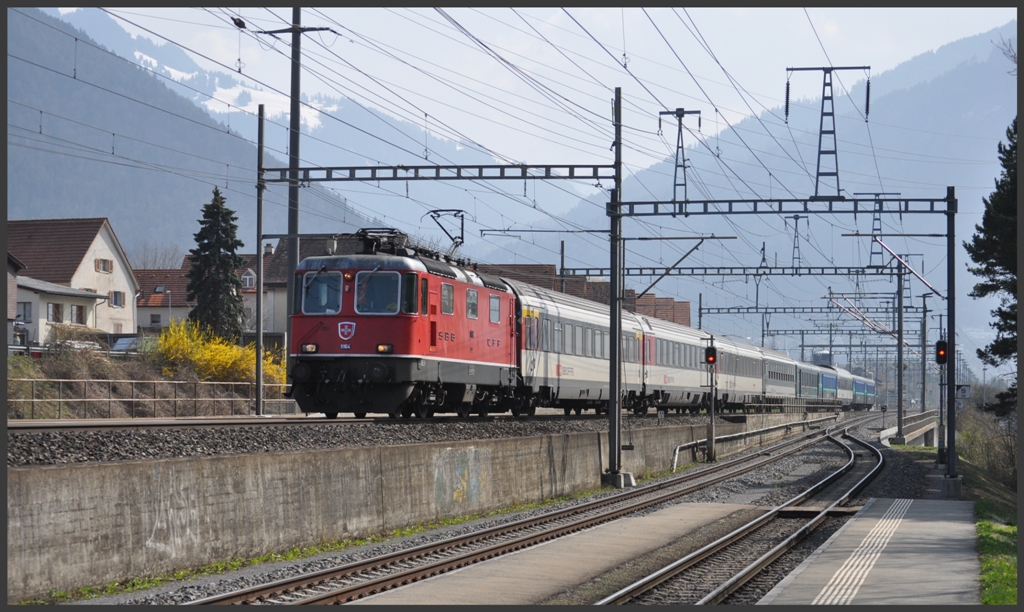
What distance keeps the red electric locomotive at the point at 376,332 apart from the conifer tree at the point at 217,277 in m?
36.6

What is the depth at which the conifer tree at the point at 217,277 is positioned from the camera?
195 feet

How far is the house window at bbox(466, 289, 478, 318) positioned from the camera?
2512 centimetres

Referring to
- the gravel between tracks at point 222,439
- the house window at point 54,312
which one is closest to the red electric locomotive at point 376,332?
the gravel between tracks at point 222,439

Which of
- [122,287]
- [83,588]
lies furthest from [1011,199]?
[122,287]

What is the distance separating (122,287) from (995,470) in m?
52.3

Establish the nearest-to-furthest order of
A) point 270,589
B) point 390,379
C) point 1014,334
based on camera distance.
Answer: point 270,589 → point 390,379 → point 1014,334

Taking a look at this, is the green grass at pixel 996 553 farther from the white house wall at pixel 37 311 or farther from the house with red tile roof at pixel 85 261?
the house with red tile roof at pixel 85 261

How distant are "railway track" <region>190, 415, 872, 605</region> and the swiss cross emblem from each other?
591cm

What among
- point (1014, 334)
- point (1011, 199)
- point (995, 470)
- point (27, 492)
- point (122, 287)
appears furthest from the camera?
point (122, 287)

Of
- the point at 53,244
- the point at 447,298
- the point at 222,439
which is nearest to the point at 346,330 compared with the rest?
the point at 447,298

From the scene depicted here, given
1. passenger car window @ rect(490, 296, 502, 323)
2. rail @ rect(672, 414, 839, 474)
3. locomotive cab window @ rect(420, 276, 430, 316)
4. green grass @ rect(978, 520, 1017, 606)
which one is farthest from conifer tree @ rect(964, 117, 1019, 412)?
locomotive cab window @ rect(420, 276, 430, 316)

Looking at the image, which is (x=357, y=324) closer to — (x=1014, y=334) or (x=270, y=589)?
(x=270, y=589)

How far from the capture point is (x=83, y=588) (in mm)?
10461

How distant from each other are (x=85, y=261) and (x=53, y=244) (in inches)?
118
